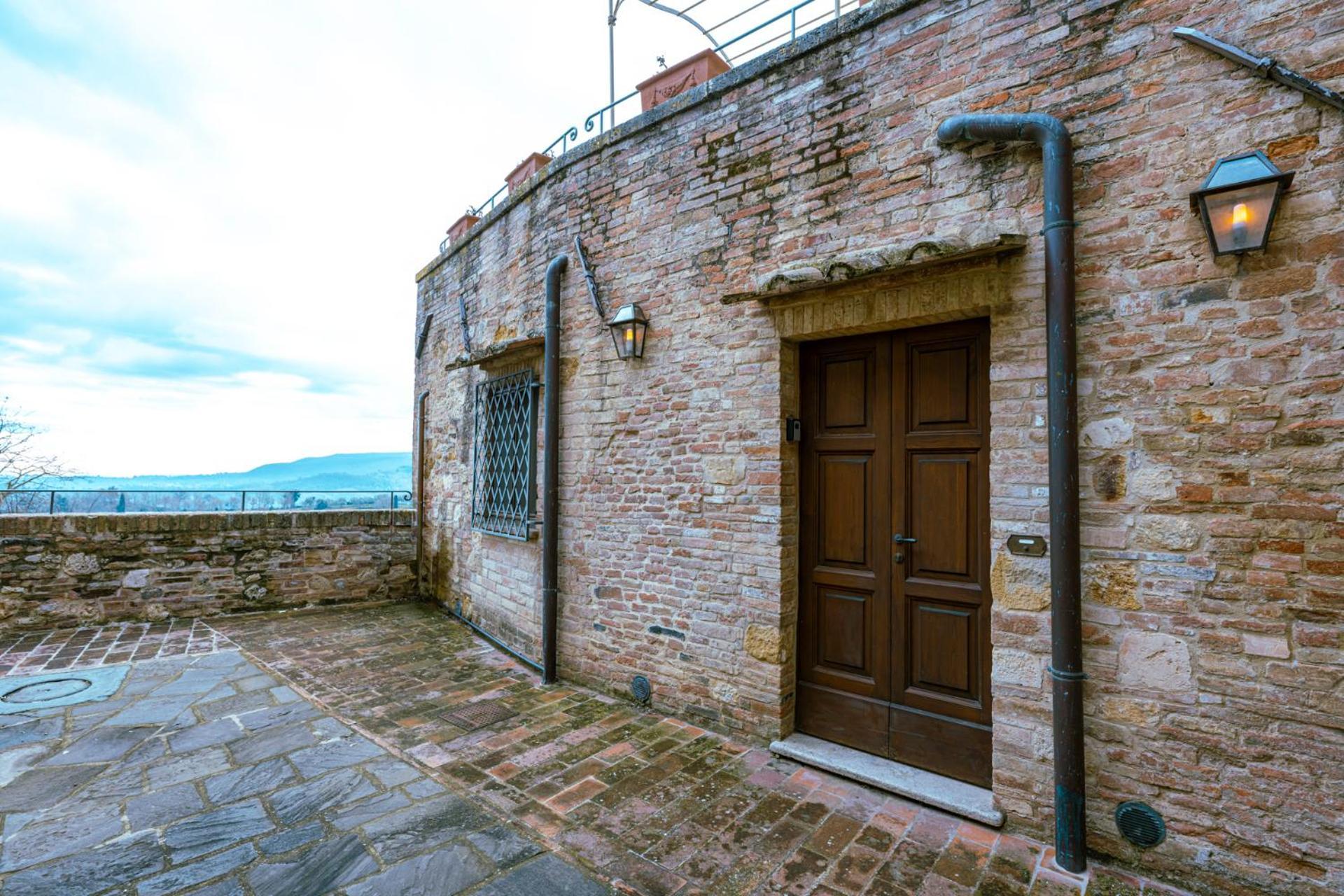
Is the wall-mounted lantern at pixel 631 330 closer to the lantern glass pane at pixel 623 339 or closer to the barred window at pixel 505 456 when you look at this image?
the lantern glass pane at pixel 623 339

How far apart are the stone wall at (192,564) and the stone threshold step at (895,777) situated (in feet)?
19.5

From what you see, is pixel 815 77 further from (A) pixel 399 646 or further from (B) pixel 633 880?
(A) pixel 399 646

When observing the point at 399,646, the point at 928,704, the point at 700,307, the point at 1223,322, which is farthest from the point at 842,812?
the point at 399,646

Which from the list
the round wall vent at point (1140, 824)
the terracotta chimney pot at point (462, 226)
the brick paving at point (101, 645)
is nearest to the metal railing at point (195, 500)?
the brick paving at point (101, 645)

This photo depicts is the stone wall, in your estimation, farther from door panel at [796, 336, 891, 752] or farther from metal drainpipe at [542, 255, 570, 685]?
door panel at [796, 336, 891, 752]

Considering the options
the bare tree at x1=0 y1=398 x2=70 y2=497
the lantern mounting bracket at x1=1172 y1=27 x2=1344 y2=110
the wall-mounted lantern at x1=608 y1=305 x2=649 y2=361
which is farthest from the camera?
the bare tree at x1=0 y1=398 x2=70 y2=497

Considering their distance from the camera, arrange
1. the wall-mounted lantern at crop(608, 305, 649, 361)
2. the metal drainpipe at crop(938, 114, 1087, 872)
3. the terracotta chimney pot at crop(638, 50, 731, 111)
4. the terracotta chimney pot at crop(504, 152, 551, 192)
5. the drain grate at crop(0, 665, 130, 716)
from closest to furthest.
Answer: the metal drainpipe at crop(938, 114, 1087, 872), the drain grate at crop(0, 665, 130, 716), the wall-mounted lantern at crop(608, 305, 649, 361), the terracotta chimney pot at crop(638, 50, 731, 111), the terracotta chimney pot at crop(504, 152, 551, 192)

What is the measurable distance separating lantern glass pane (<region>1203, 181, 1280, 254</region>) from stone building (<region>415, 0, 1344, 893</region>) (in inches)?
4.2

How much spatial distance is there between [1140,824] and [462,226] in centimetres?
776

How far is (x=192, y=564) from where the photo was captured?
634cm

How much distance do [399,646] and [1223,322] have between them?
6.15 metres

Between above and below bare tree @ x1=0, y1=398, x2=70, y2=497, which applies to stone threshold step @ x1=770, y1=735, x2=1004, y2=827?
below

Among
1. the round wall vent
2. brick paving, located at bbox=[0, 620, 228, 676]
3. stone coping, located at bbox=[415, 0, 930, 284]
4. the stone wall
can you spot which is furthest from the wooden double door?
the stone wall

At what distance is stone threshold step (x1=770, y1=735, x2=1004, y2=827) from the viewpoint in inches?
107
